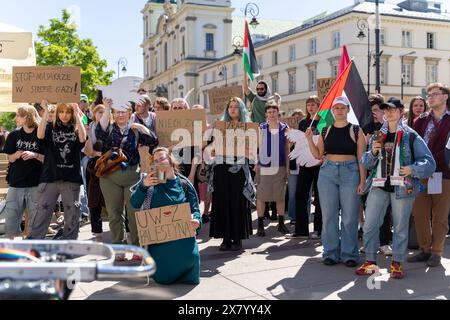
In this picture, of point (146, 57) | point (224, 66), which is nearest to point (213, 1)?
point (224, 66)

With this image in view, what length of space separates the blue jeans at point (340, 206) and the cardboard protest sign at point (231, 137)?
3.84 feet

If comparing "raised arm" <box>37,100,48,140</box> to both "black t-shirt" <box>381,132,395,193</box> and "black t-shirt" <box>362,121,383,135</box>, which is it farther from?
"black t-shirt" <box>362,121,383,135</box>

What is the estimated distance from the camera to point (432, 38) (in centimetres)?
5234

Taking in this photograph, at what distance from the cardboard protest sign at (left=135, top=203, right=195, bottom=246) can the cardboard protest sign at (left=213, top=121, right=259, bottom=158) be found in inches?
71.2

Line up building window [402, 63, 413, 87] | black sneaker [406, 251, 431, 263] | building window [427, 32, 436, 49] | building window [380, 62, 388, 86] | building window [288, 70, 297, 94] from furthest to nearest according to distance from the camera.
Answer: building window [288, 70, 297, 94], building window [427, 32, 436, 49], building window [402, 63, 413, 87], building window [380, 62, 388, 86], black sneaker [406, 251, 431, 263]

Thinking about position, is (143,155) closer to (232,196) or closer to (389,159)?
(232,196)

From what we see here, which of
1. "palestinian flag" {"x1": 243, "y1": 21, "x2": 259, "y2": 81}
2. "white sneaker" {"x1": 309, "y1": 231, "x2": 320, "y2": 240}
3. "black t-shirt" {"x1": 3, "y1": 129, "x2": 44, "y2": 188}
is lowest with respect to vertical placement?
"white sneaker" {"x1": 309, "y1": 231, "x2": 320, "y2": 240}

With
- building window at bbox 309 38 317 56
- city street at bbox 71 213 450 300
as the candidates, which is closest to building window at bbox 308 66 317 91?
building window at bbox 309 38 317 56

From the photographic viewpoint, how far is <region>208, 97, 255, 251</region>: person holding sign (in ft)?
21.8

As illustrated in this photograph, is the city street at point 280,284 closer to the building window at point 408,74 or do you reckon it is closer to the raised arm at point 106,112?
the raised arm at point 106,112

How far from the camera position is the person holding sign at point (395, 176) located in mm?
5172

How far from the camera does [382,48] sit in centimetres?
4953
